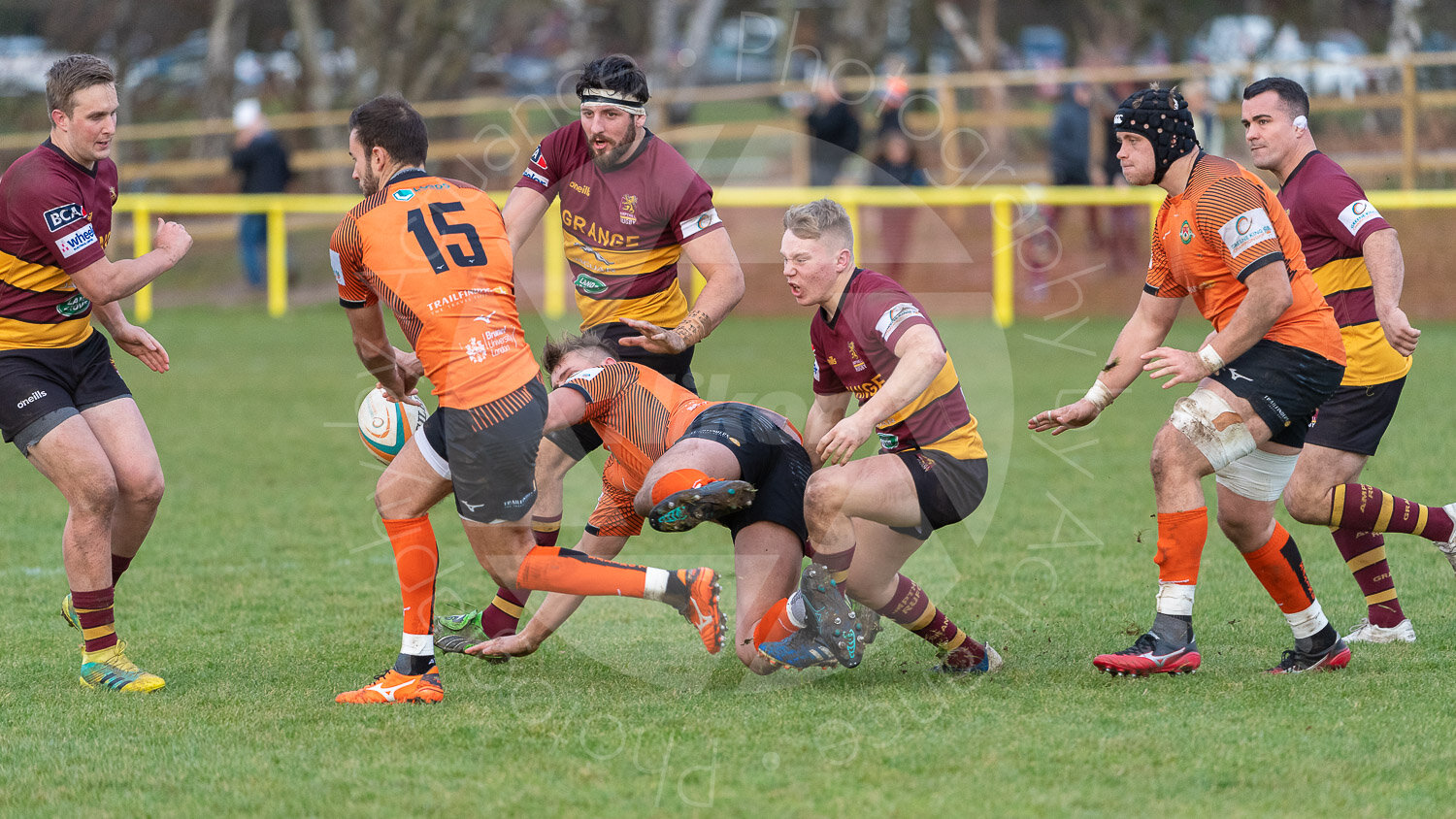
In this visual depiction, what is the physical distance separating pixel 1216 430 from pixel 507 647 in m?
2.56

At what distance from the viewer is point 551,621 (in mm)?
5301

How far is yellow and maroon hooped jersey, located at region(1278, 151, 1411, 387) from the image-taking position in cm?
529

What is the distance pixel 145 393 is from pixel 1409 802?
37.3 ft

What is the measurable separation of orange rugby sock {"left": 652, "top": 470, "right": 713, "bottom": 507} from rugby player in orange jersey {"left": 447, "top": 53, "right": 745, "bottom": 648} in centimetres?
84

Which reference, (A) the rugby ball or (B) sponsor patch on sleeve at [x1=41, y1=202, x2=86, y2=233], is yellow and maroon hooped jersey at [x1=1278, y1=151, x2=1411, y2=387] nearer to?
(A) the rugby ball

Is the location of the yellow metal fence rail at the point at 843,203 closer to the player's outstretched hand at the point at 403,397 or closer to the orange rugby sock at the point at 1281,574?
the player's outstretched hand at the point at 403,397

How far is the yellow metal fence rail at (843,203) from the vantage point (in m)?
16.2

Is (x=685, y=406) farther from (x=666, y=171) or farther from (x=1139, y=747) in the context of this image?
(x=1139, y=747)

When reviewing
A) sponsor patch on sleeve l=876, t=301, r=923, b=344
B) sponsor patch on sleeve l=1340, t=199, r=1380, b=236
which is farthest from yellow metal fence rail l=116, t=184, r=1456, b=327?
sponsor patch on sleeve l=876, t=301, r=923, b=344

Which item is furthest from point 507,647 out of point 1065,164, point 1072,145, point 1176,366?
point 1072,145

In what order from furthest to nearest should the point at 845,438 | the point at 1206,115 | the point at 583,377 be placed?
1. the point at 1206,115
2. the point at 583,377
3. the point at 845,438

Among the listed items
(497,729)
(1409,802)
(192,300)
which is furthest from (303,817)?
(192,300)

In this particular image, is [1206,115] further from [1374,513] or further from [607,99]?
[607,99]

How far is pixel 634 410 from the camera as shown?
5.18 metres
